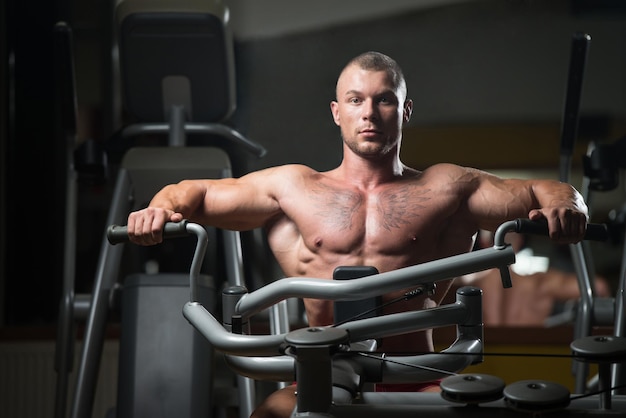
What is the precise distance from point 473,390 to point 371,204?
2.12 ft

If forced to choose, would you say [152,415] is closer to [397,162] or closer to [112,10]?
[397,162]

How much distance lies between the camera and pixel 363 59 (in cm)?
204

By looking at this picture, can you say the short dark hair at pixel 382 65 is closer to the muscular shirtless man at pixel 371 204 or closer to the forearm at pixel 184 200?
the muscular shirtless man at pixel 371 204

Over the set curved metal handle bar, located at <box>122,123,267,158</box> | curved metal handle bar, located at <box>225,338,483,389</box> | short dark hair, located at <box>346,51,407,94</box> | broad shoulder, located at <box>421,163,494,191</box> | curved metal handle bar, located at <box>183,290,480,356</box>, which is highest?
short dark hair, located at <box>346,51,407,94</box>

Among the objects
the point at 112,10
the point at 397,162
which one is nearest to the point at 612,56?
the point at 397,162

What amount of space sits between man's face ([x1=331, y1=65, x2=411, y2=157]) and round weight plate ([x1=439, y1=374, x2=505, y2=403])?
68cm

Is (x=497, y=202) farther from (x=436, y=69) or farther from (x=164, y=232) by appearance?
(x=164, y=232)

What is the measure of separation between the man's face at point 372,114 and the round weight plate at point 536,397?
713mm

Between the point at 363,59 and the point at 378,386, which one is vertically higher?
the point at 363,59

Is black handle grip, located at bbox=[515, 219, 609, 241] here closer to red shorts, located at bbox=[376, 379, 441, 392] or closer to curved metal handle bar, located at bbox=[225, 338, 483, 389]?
curved metal handle bar, located at bbox=[225, 338, 483, 389]

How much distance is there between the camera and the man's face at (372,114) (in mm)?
1956

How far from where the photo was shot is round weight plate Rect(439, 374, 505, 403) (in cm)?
139

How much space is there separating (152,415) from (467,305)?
886mm

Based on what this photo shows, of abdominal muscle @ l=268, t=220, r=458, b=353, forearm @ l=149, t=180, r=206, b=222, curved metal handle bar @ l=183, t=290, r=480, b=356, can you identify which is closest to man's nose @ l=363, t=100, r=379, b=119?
abdominal muscle @ l=268, t=220, r=458, b=353
